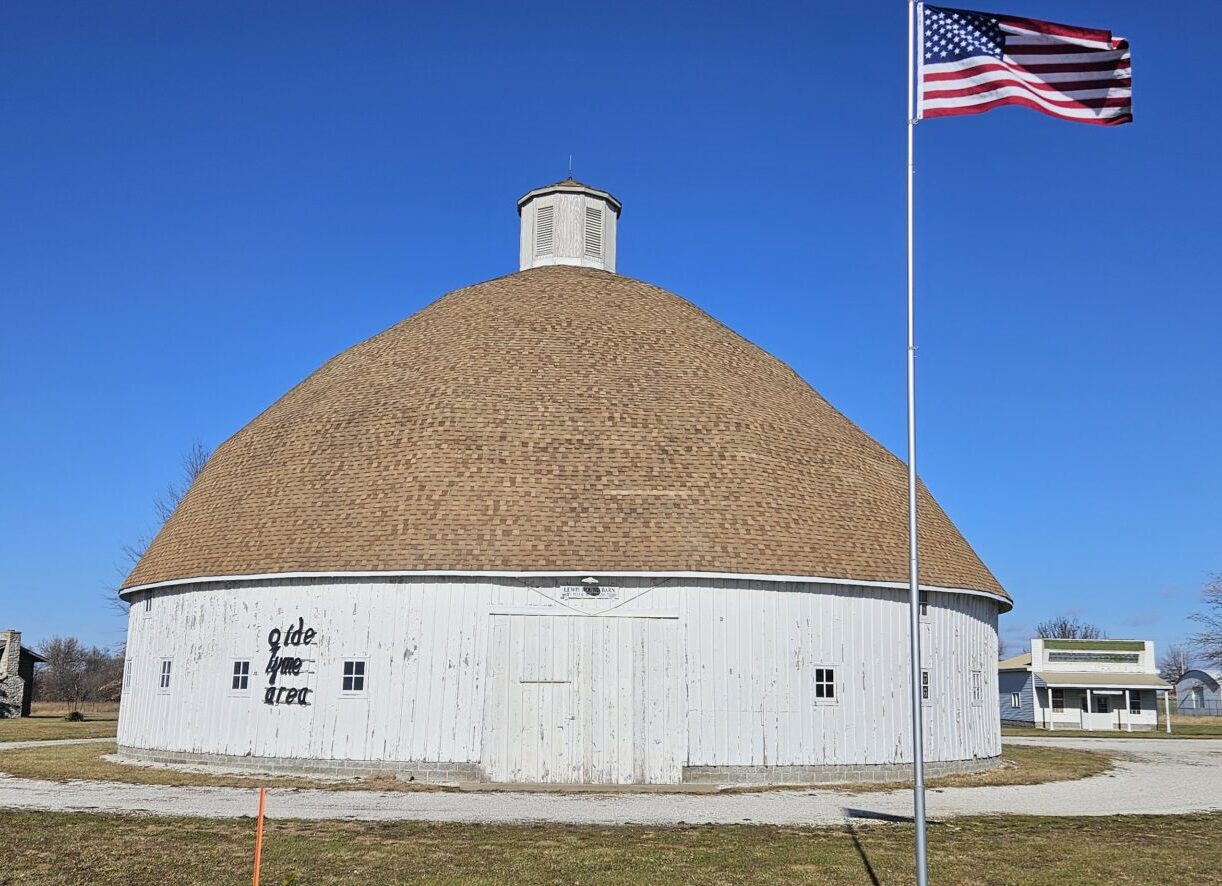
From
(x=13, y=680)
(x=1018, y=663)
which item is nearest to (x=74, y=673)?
(x=13, y=680)

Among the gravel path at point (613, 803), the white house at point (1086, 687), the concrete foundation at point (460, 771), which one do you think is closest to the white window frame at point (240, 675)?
the concrete foundation at point (460, 771)

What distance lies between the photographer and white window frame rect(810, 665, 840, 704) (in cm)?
2152

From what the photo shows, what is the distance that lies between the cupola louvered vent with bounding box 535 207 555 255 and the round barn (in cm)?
789

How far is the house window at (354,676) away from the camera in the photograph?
21.3 meters

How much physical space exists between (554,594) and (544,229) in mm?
15415

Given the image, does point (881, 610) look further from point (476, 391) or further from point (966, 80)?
point (966, 80)

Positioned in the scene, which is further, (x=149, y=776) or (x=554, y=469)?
(x=554, y=469)

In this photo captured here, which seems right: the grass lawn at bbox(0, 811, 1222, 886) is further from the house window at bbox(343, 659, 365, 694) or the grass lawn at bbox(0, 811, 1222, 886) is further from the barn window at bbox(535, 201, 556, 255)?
the barn window at bbox(535, 201, 556, 255)

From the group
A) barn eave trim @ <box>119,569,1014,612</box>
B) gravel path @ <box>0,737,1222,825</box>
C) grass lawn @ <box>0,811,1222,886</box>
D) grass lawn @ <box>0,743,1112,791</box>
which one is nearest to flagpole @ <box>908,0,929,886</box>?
grass lawn @ <box>0,811,1222,886</box>

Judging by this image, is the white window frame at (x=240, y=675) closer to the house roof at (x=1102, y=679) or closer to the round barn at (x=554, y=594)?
the round barn at (x=554, y=594)

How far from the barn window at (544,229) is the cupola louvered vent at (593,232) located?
1.02 m

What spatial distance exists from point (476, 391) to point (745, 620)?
7.55 meters

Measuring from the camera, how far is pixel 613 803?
18.0 meters

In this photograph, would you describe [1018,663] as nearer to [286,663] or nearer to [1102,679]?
[1102,679]
